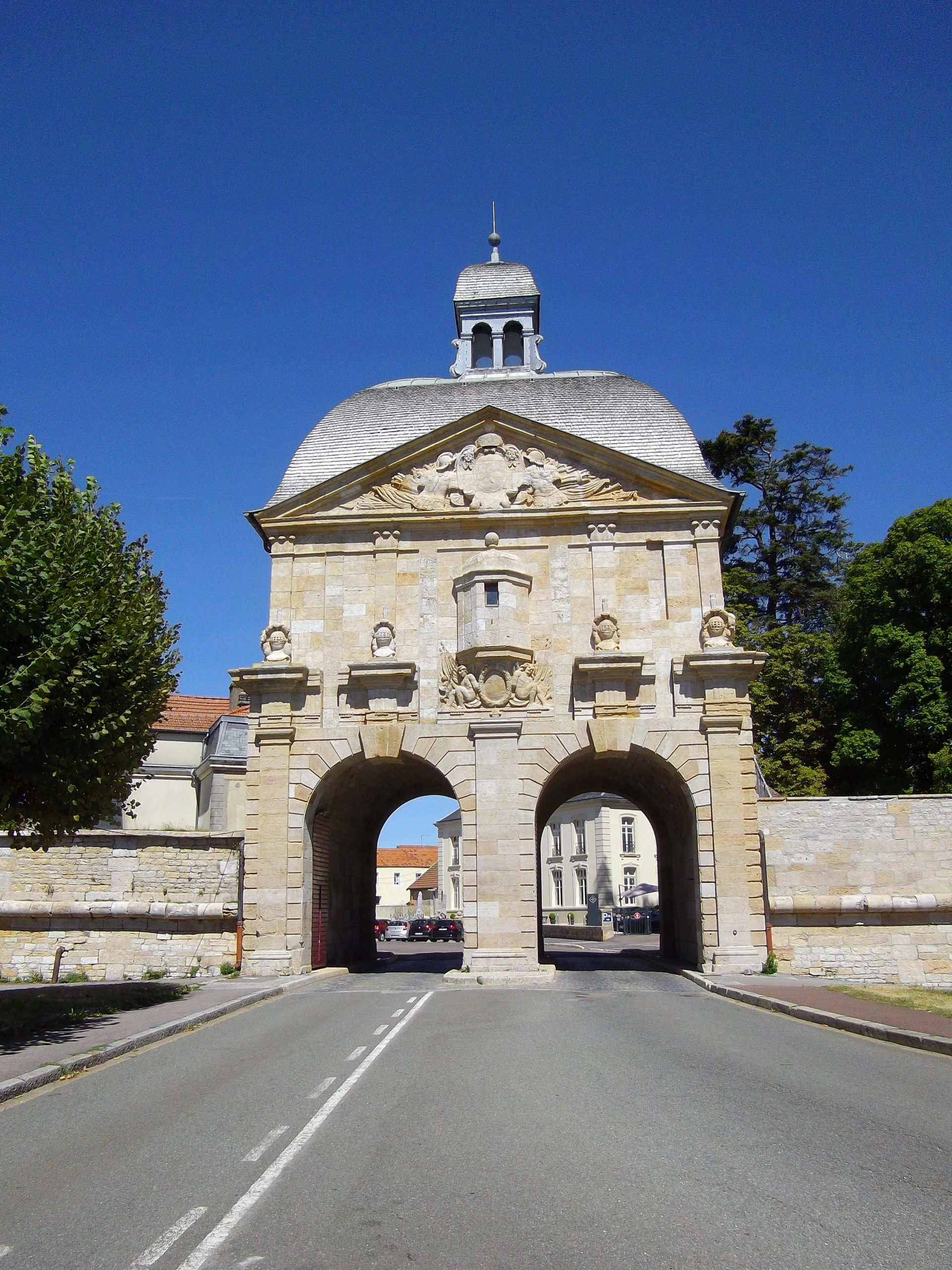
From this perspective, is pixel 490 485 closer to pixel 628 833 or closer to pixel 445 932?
pixel 445 932

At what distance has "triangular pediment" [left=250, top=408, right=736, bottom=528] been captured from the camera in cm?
2284

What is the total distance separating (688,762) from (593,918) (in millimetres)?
31904

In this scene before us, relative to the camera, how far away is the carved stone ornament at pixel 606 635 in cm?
2153

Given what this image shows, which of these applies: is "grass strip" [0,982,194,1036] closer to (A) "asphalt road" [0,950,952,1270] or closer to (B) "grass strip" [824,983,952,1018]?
(A) "asphalt road" [0,950,952,1270]

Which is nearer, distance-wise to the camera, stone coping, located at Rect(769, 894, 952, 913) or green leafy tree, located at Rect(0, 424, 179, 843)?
green leafy tree, located at Rect(0, 424, 179, 843)

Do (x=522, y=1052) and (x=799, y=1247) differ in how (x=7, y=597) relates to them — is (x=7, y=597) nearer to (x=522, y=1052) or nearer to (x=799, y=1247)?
(x=522, y=1052)

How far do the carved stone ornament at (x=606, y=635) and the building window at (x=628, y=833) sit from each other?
3798cm

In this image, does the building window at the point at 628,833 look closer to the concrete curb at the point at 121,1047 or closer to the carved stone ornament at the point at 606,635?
the carved stone ornament at the point at 606,635

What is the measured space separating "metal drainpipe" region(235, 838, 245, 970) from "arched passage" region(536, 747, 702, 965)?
246 inches

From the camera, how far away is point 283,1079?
8.68 metres

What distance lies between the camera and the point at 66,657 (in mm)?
12719

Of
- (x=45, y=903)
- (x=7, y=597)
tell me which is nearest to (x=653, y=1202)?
(x=7, y=597)

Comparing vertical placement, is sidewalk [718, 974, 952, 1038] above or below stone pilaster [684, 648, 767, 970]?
below

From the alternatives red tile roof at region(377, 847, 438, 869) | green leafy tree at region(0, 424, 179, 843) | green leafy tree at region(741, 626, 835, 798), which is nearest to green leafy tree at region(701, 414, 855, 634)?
green leafy tree at region(741, 626, 835, 798)
